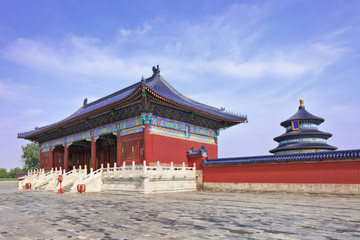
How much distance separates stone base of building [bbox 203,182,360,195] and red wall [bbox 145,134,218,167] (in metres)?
2.96

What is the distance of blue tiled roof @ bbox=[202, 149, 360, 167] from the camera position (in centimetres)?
1435

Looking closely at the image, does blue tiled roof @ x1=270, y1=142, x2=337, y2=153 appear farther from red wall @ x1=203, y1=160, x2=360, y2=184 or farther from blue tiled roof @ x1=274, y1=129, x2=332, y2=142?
red wall @ x1=203, y1=160, x2=360, y2=184

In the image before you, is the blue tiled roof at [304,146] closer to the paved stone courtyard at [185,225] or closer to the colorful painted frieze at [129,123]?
the colorful painted frieze at [129,123]

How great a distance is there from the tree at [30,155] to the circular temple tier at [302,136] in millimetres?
46532

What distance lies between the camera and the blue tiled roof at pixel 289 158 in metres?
14.4

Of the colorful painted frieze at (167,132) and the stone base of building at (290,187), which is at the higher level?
the colorful painted frieze at (167,132)

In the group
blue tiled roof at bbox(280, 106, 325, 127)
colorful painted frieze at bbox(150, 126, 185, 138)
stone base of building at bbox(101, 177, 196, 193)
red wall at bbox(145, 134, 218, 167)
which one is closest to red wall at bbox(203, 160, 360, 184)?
stone base of building at bbox(101, 177, 196, 193)

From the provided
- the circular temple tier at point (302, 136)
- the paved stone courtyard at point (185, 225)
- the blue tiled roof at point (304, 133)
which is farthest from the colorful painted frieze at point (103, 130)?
the blue tiled roof at point (304, 133)

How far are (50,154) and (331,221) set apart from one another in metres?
30.0

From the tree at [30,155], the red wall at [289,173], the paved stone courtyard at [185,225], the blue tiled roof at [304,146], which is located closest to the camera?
the paved stone courtyard at [185,225]

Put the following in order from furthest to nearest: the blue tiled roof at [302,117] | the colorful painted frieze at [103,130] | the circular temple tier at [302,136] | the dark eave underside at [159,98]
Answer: the blue tiled roof at [302,117] → the circular temple tier at [302,136] → the colorful painted frieze at [103,130] → the dark eave underside at [159,98]

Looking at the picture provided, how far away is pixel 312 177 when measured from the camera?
1535 centimetres

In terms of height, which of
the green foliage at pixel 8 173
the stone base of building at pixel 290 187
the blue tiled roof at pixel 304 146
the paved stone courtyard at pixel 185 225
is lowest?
the green foliage at pixel 8 173

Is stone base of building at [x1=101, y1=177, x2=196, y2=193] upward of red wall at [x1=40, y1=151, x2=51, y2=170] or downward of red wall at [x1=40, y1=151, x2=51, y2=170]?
downward
